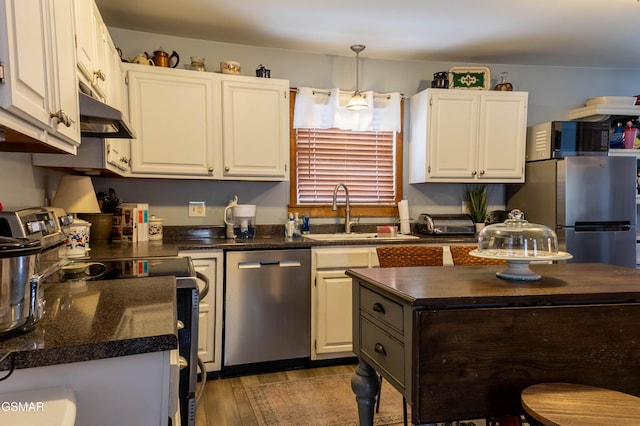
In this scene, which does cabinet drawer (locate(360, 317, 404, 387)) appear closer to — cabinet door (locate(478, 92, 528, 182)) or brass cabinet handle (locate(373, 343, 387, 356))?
brass cabinet handle (locate(373, 343, 387, 356))

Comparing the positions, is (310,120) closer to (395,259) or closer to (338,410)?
(395,259)

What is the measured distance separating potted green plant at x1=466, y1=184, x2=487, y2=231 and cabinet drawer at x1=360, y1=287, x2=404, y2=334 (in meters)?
2.31

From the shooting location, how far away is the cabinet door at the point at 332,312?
297 centimetres

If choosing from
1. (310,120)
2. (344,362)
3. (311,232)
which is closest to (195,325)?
(344,362)

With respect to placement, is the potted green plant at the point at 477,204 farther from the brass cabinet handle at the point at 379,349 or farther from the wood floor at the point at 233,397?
the brass cabinet handle at the point at 379,349

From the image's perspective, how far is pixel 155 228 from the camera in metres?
3.00

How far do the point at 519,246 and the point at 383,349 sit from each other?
688mm

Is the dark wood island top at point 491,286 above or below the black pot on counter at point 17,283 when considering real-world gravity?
below

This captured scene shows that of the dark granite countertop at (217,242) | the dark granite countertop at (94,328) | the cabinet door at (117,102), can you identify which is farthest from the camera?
the dark granite countertop at (217,242)

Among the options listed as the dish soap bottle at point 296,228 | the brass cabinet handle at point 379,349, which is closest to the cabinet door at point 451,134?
the dish soap bottle at point 296,228

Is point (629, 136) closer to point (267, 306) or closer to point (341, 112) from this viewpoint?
point (341, 112)

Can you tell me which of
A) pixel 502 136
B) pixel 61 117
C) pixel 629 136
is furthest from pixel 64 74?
pixel 629 136

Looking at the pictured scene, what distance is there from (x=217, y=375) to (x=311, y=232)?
132cm

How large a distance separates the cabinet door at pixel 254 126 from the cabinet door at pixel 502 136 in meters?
1.67
